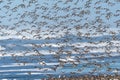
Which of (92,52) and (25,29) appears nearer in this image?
Result: (92,52)

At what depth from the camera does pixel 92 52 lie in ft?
67.4

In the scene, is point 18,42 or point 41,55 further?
point 18,42

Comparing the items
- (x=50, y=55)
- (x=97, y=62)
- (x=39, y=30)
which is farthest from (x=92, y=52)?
(x=39, y=30)

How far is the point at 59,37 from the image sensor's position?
22.2 meters

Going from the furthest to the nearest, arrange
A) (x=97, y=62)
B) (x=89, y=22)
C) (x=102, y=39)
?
(x=89, y=22)
(x=102, y=39)
(x=97, y=62)

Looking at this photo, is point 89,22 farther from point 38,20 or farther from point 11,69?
point 11,69

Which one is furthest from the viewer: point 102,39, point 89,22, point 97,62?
point 89,22

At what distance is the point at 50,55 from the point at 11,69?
2473 millimetres

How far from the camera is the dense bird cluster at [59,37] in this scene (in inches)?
773

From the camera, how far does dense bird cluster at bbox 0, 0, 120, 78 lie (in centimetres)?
1964

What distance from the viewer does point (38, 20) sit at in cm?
2411

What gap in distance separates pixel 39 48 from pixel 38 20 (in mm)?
3168

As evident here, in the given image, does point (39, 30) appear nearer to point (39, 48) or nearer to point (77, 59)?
point (39, 48)

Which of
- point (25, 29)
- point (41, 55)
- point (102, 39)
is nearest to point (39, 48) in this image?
point (41, 55)
